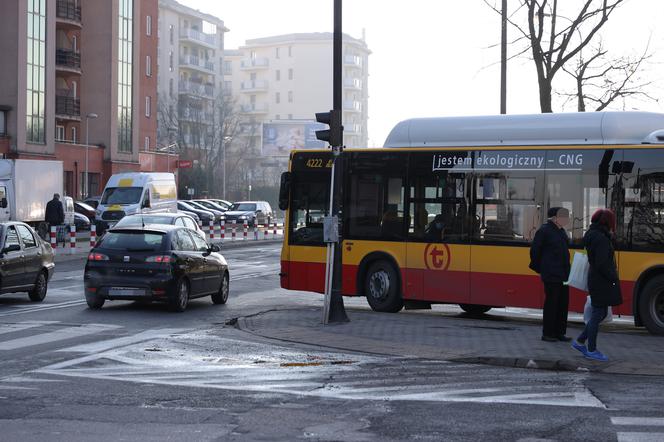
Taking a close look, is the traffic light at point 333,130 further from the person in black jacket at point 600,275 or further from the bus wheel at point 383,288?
the person in black jacket at point 600,275

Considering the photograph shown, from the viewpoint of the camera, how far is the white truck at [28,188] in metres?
41.0

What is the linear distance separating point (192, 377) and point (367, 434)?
10.8 feet

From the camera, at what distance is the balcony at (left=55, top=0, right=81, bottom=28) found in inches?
2746

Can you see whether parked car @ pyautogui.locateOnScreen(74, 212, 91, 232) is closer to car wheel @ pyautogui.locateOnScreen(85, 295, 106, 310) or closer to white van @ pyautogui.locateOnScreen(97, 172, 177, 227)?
white van @ pyautogui.locateOnScreen(97, 172, 177, 227)

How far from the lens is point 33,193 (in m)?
42.6

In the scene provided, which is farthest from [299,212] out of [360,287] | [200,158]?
[200,158]

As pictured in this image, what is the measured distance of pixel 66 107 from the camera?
70.9 m

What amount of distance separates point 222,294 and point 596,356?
381 inches

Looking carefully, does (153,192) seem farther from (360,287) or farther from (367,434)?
(367,434)

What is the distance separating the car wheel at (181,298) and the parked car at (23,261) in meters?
2.85

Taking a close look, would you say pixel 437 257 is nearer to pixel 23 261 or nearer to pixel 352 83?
pixel 23 261

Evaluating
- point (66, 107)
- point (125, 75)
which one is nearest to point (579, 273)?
point (66, 107)

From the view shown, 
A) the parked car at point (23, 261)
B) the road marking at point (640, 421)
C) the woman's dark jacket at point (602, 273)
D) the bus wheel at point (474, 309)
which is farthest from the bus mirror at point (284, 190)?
the road marking at point (640, 421)

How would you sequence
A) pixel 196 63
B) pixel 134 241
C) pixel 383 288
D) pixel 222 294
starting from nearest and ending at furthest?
1. pixel 134 241
2. pixel 383 288
3. pixel 222 294
4. pixel 196 63
